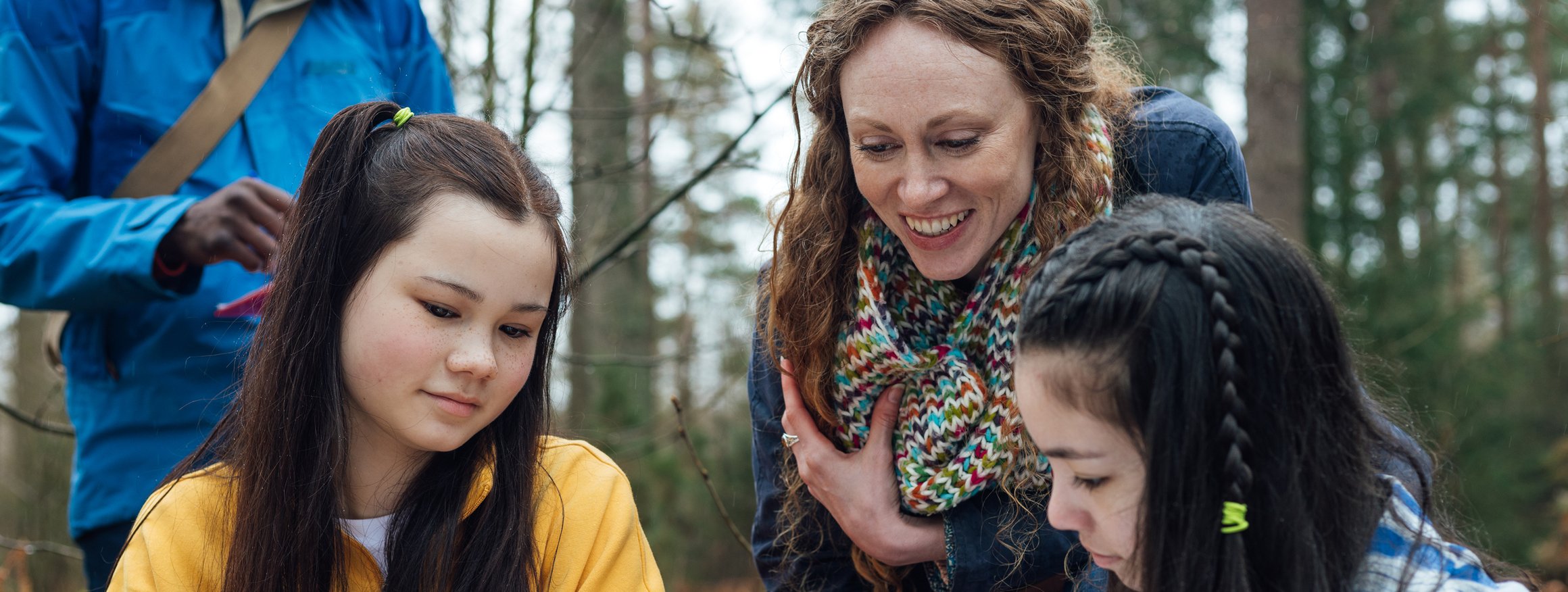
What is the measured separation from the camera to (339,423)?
1960 mm

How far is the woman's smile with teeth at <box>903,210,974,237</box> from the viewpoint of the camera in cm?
219

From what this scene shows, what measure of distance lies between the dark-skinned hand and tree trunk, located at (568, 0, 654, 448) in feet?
9.11

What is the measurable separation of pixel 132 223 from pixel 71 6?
1.67ft

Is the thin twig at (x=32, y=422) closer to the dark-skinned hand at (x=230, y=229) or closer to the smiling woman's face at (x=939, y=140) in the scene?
the dark-skinned hand at (x=230, y=229)

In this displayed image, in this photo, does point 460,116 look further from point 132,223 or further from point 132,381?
point 132,381

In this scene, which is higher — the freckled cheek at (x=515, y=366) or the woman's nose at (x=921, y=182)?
the woman's nose at (x=921, y=182)

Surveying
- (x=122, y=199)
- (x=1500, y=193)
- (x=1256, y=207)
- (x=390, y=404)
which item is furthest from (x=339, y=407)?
(x=1500, y=193)

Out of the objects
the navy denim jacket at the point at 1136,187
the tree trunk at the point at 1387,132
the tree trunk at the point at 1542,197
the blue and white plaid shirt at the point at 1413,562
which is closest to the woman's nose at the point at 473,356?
the navy denim jacket at the point at 1136,187

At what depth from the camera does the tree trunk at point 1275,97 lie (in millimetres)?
5910

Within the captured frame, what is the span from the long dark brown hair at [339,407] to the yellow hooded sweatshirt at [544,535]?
37 millimetres

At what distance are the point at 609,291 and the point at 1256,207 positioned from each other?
4.38 meters

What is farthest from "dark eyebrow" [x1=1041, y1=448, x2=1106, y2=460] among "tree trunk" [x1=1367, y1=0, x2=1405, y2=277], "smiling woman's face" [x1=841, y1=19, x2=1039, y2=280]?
"tree trunk" [x1=1367, y1=0, x2=1405, y2=277]

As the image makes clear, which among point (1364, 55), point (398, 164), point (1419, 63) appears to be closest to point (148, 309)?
point (398, 164)

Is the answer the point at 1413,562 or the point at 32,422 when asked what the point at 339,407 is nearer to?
the point at 1413,562
